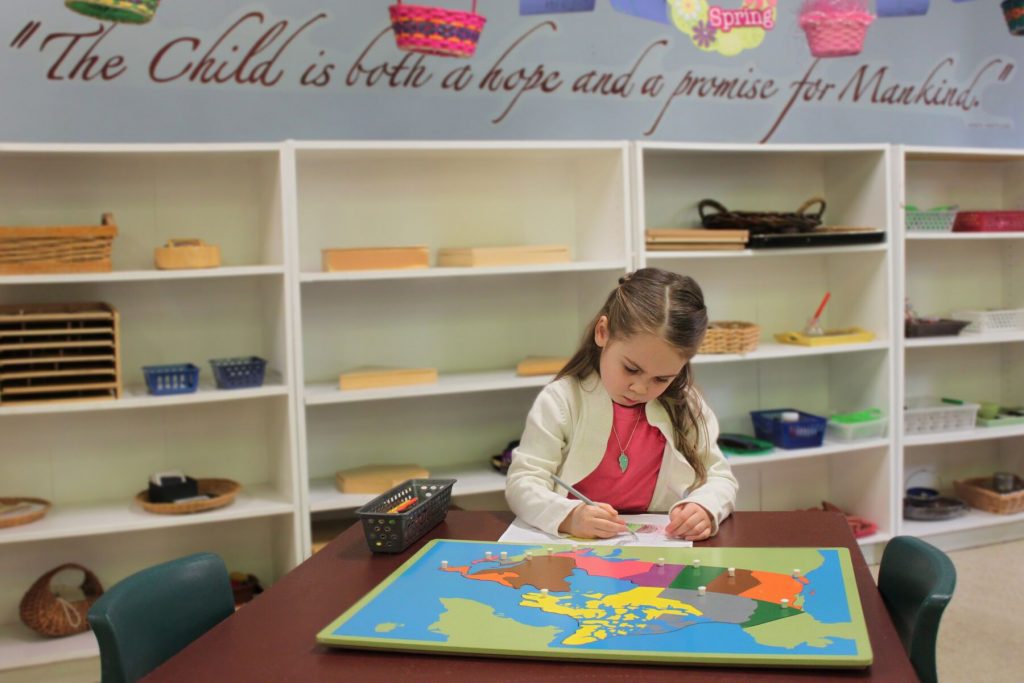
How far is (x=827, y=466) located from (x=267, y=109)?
2723 mm

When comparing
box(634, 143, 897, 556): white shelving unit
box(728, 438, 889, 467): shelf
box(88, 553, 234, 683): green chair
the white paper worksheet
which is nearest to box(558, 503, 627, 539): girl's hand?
the white paper worksheet

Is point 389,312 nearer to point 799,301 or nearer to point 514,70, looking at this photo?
point 514,70

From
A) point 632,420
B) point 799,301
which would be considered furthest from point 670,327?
point 799,301

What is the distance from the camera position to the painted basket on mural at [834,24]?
3113 mm

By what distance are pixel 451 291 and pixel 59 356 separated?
4.39ft

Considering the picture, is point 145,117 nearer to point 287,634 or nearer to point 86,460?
point 86,460

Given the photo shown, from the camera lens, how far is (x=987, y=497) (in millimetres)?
4078

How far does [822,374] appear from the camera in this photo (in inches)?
162

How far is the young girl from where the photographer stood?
1828 millimetres

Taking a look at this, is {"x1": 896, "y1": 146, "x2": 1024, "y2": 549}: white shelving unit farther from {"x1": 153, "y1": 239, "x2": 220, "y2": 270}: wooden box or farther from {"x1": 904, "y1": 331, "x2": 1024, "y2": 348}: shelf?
{"x1": 153, "y1": 239, "x2": 220, "y2": 270}: wooden box

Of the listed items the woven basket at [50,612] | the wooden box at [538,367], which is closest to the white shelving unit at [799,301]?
the wooden box at [538,367]

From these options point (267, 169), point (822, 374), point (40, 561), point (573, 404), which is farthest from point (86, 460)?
point (822, 374)

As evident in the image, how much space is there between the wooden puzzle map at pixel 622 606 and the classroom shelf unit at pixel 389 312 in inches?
66.5

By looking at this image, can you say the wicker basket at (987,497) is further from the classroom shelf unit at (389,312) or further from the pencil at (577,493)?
the pencil at (577,493)
